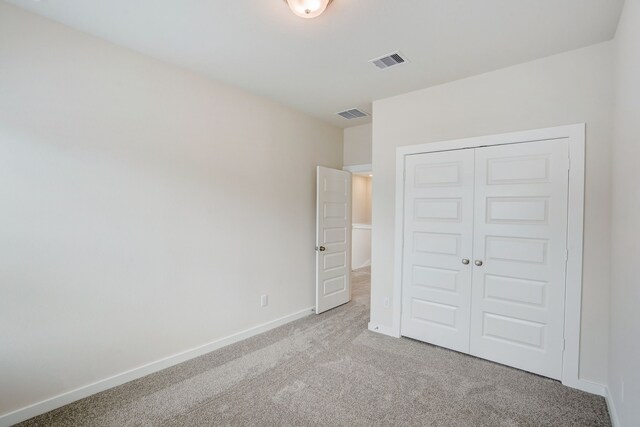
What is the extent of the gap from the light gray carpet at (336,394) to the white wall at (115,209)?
12.7 inches

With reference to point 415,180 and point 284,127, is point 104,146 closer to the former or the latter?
point 284,127

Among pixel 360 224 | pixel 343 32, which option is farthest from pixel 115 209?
pixel 360 224

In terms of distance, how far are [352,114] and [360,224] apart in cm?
399

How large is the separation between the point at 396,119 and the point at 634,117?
1.95m

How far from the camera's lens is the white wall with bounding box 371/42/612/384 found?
219cm

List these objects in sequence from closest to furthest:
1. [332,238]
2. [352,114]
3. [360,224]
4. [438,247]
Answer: [438,247]
[352,114]
[332,238]
[360,224]

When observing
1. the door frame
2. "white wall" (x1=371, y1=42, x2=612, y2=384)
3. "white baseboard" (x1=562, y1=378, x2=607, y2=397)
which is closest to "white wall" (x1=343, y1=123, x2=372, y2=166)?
"white wall" (x1=371, y1=42, x2=612, y2=384)

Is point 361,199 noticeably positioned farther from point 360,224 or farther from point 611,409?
point 611,409

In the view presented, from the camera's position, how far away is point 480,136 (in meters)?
2.71

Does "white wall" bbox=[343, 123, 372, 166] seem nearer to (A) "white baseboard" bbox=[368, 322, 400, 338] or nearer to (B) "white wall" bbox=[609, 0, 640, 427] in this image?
(A) "white baseboard" bbox=[368, 322, 400, 338]

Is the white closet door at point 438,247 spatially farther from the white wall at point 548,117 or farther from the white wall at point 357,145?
the white wall at point 357,145

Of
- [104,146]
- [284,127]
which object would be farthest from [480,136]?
[104,146]

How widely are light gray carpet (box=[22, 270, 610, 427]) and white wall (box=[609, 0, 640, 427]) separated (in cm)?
50

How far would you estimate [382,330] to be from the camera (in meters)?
3.32
